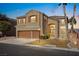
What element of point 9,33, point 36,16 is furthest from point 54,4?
point 9,33

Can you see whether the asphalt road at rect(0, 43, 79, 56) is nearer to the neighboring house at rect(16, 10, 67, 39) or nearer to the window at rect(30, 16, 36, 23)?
the neighboring house at rect(16, 10, 67, 39)

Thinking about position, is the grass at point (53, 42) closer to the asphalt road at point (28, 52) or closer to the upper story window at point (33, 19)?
the asphalt road at point (28, 52)

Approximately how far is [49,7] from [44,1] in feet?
0.34

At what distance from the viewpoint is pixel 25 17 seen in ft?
9.99

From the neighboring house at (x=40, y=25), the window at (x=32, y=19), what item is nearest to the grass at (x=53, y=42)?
the neighboring house at (x=40, y=25)

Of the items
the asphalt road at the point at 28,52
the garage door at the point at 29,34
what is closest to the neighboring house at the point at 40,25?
the garage door at the point at 29,34

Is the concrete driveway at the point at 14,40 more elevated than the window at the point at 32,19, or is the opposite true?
the window at the point at 32,19

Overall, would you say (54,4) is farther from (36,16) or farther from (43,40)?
(43,40)

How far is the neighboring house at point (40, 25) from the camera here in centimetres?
303

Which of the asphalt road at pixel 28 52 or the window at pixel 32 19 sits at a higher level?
the window at pixel 32 19

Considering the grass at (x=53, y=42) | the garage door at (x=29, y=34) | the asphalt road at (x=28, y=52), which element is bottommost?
the asphalt road at (x=28, y=52)

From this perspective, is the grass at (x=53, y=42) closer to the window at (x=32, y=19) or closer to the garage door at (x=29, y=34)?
the garage door at (x=29, y=34)

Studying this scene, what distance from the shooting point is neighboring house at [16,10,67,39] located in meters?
3.03

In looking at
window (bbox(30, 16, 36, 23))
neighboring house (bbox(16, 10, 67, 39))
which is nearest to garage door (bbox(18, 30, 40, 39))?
neighboring house (bbox(16, 10, 67, 39))
